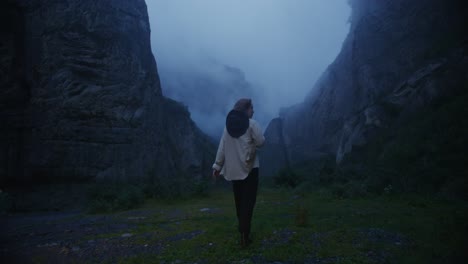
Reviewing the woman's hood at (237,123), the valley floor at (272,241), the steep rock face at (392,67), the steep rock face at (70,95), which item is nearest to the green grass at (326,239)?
the valley floor at (272,241)

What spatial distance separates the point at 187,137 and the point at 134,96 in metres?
11.7

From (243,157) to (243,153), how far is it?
56 mm

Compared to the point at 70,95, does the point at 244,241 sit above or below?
below

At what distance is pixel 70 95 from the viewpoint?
607 inches

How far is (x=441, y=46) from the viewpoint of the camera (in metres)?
16.7

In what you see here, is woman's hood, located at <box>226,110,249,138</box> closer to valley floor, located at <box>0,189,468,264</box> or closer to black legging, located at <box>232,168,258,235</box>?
black legging, located at <box>232,168,258,235</box>

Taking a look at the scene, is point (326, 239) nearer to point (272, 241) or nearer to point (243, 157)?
point (272, 241)

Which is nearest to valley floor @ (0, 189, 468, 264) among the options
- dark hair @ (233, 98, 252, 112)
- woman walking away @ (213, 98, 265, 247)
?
woman walking away @ (213, 98, 265, 247)

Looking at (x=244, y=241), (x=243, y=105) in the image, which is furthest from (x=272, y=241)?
(x=243, y=105)

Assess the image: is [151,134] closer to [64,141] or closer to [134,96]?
[134,96]

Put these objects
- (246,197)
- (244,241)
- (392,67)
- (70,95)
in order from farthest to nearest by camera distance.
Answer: (392,67) < (70,95) < (246,197) < (244,241)

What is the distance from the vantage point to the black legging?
12.3 feet

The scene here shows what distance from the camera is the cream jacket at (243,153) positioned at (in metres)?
3.91

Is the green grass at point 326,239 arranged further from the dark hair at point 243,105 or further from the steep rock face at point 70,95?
the steep rock face at point 70,95
